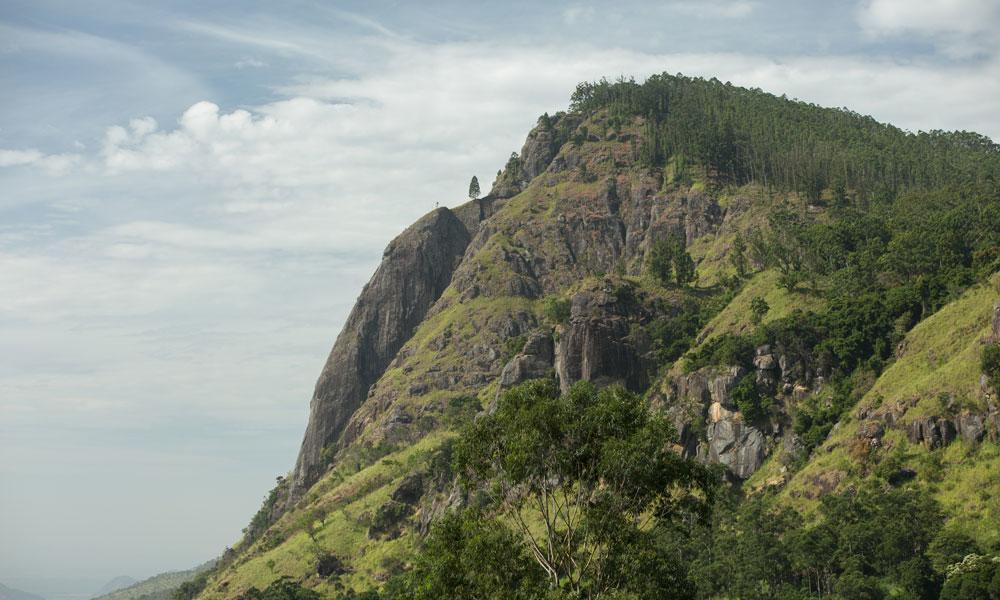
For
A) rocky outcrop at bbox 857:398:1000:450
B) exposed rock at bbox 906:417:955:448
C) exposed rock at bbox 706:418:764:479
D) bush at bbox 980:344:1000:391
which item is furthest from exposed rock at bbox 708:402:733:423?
bush at bbox 980:344:1000:391

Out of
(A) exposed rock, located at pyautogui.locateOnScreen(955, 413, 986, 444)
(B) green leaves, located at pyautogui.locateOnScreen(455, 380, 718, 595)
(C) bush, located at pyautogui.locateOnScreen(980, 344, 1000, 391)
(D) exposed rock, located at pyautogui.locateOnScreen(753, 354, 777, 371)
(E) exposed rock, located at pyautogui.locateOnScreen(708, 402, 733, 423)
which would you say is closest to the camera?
(B) green leaves, located at pyautogui.locateOnScreen(455, 380, 718, 595)

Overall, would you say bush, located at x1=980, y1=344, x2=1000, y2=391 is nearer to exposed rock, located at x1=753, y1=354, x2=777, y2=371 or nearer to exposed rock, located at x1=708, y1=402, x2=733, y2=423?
exposed rock, located at x1=753, y1=354, x2=777, y2=371

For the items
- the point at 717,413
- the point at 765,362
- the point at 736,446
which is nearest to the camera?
the point at 736,446

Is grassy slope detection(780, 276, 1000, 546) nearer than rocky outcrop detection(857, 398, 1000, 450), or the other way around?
grassy slope detection(780, 276, 1000, 546)

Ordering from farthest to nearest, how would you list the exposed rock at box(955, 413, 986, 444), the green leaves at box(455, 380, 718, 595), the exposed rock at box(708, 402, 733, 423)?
the exposed rock at box(708, 402, 733, 423)
the exposed rock at box(955, 413, 986, 444)
the green leaves at box(455, 380, 718, 595)

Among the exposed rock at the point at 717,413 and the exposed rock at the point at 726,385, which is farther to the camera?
the exposed rock at the point at 726,385

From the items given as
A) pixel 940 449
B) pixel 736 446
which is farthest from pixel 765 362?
Result: pixel 940 449

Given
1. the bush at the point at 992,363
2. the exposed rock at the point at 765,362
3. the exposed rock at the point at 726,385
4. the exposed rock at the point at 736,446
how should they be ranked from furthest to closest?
the exposed rock at the point at 726,385
the exposed rock at the point at 765,362
the exposed rock at the point at 736,446
the bush at the point at 992,363

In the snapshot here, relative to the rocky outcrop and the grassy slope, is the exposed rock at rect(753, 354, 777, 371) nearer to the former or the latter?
the grassy slope

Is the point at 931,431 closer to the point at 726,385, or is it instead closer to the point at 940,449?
the point at 940,449

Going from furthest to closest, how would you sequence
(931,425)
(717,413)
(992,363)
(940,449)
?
(717,413) → (931,425) → (940,449) → (992,363)

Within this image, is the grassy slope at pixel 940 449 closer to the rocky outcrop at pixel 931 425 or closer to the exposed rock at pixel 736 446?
the rocky outcrop at pixel 931 425

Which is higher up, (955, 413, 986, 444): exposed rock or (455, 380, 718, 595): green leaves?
(455, 380, 718, 595): green leaves

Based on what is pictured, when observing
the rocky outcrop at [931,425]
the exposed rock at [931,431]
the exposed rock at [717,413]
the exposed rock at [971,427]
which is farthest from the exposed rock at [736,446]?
the exposed rock at [971,427]
